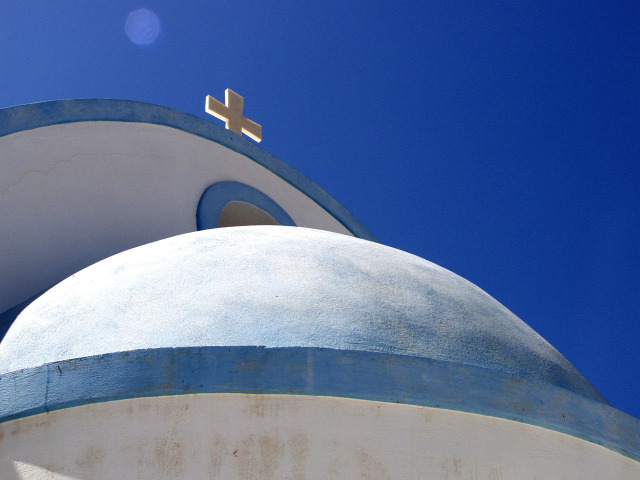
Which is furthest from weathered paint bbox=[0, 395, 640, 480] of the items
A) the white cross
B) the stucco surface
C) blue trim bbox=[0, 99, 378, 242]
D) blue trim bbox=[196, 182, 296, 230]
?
the white cross

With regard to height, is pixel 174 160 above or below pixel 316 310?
above

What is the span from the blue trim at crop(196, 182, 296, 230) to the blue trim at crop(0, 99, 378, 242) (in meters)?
0.41

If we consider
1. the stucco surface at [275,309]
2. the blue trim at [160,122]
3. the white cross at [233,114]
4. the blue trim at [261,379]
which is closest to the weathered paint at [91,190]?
the blue trim at [160,122]

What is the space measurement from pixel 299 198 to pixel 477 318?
12.1 feet

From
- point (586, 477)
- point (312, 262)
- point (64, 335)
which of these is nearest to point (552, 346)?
point (586, 477)

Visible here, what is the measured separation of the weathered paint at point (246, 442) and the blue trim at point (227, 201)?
2.89m

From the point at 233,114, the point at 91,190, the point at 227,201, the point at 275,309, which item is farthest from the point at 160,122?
the point at 275,309

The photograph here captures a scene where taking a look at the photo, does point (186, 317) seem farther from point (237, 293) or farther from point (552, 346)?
point (552, 346)

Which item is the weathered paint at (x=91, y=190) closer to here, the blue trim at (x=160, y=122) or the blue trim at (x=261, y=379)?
the blue trim at (x=160, y=122)

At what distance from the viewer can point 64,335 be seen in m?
2.91

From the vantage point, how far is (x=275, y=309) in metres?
2.85

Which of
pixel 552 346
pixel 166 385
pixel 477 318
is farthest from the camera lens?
pixel 552 346

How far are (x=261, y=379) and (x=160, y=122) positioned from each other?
12.0 ft

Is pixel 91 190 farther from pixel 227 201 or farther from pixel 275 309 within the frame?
pixel 275 309
